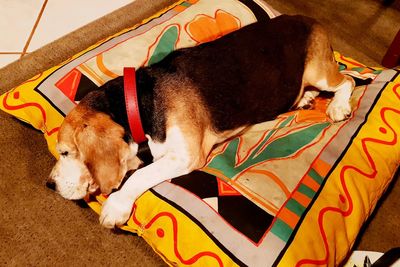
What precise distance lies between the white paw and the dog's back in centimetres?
24

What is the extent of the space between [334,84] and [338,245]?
103 centimetres

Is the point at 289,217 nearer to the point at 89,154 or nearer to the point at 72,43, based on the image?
the point at 89,154

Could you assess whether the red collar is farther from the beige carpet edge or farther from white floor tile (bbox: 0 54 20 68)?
white floor tile (bbox: 0 54 20 68)

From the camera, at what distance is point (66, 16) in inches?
133

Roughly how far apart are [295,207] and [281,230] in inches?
5.6

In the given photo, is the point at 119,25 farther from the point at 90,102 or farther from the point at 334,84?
the point at 334,84

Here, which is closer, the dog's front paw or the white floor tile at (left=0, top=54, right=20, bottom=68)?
the dog's front paw

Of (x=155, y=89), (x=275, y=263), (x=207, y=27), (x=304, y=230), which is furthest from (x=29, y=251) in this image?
(x=207, y=27)

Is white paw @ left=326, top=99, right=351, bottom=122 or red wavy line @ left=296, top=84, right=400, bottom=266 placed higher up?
white paw @ left=326, top=99, right=351, bottom=122

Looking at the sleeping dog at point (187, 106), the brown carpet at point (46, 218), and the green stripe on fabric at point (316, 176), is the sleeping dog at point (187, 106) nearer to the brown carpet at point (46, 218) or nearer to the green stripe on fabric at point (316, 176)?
the brown carpet at point (46, 218)

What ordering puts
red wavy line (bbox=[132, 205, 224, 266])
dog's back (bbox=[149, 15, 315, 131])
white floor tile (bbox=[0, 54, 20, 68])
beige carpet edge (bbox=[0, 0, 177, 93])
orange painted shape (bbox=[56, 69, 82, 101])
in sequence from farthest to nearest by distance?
1. white floor tile (bbox=[0, 54, 20, 68])
2. beige carpet edge (bbox=[0, 0, 177, 93])
3. orange painted shape (bbox=[56, 69, 82, 101])
4. dog's back (bbox=[149, 15, 315, 131])
5. red wavy line (bbox=[132, 205, 224, 266])

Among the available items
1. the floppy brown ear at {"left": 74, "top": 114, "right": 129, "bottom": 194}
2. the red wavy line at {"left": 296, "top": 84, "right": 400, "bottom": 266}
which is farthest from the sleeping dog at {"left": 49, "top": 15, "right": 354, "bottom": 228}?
the red wavy line at {"left": 296, "top": 84, "right": 400, "bottom": 266}

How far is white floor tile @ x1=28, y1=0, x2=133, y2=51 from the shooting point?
318 centimetres

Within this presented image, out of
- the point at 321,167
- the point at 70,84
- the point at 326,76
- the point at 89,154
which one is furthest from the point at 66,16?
the point at 321,167
